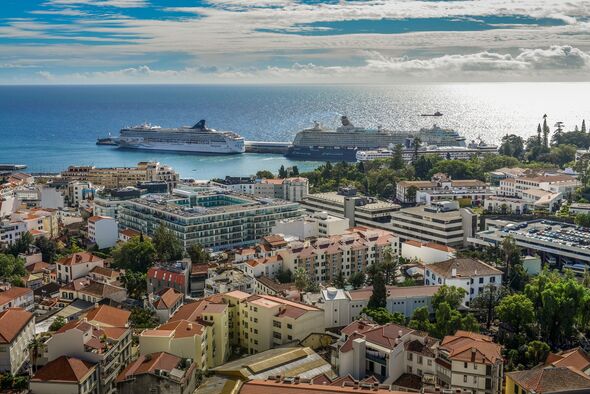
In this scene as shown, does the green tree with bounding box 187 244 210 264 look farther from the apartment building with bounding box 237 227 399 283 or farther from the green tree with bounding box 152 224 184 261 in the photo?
the apartment building with bounding box 237 227 399 283

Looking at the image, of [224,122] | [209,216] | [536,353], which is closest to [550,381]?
[536,353]

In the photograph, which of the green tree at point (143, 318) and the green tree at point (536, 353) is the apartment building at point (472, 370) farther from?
the green tree at point (143, 318)

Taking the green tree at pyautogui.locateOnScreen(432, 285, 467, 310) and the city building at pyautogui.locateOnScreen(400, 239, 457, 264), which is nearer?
the green tree at pyautogui.locateOnScreen(432, 285, 467, 310)

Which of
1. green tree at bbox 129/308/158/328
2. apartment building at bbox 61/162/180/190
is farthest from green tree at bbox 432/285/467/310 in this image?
apartment building at bbox 61/162/180/190

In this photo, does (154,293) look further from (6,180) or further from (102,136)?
(102,136)

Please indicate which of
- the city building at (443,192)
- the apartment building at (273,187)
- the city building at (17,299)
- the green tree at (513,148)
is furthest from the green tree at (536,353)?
the green tree at (513,148)

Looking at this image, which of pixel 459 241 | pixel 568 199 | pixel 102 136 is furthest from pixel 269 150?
pixel 459 241
